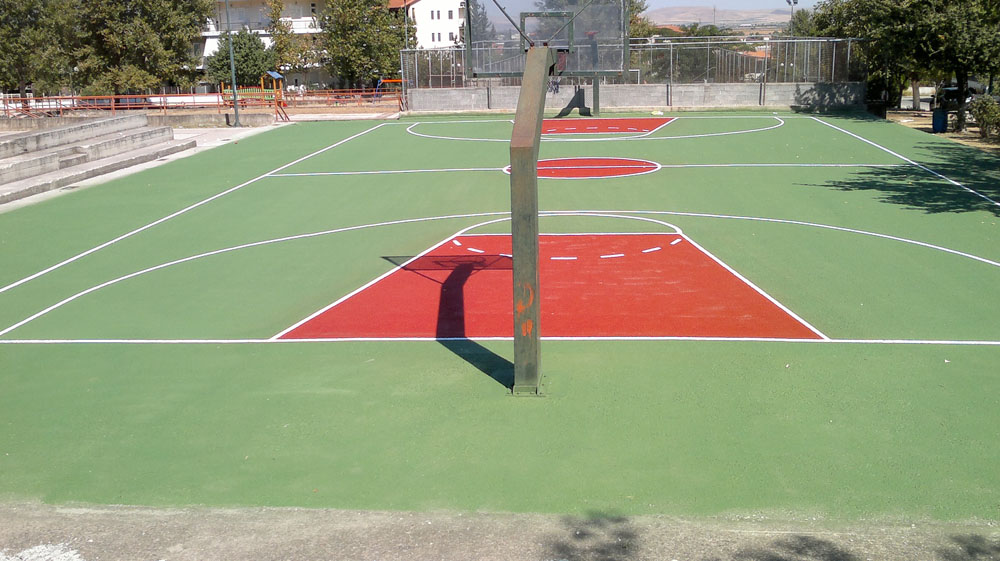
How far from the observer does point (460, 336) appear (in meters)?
13.2

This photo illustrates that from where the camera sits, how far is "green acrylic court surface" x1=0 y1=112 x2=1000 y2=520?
28.8ft

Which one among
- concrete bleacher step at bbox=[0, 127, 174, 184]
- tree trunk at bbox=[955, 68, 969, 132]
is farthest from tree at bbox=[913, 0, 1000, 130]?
concrete bleacher step at bbox=[0, 127, 174, 184]

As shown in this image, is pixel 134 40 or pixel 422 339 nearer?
pixel 422 339

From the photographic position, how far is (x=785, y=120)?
36875 mm

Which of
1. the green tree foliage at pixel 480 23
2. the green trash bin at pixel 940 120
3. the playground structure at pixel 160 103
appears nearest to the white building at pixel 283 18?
the playground structure at pixel 160 103

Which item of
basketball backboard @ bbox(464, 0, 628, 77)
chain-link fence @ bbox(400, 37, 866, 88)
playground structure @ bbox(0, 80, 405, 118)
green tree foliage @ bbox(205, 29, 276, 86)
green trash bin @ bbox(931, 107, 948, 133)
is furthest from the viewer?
green tree foliage @ bbox(205, 29, 276, 86)

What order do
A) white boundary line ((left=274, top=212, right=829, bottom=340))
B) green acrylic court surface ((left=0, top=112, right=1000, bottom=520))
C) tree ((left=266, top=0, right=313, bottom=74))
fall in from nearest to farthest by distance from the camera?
green acrylic court surface ((left=0, top=112, right=1000, bottom=520)), white boundary line ((left=274, top=212, right=829, bottom=340)), tree ((left=266, top=0, right=313, bottom=74))

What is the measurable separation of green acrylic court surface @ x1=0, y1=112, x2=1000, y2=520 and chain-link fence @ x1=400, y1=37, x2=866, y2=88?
1653cm

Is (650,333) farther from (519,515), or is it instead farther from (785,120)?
(785,120)

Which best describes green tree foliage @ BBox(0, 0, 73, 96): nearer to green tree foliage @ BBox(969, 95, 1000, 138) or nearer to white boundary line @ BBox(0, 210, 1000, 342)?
white boundary line @ BBox(0, 210, 1000, 342)

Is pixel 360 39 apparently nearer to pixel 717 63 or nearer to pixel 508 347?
pixel 717 63

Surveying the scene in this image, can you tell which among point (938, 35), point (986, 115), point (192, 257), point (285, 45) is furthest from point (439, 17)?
point (192, 257)

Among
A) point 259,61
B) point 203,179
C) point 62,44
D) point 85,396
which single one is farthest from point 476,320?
point 259,61

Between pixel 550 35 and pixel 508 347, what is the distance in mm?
9243
